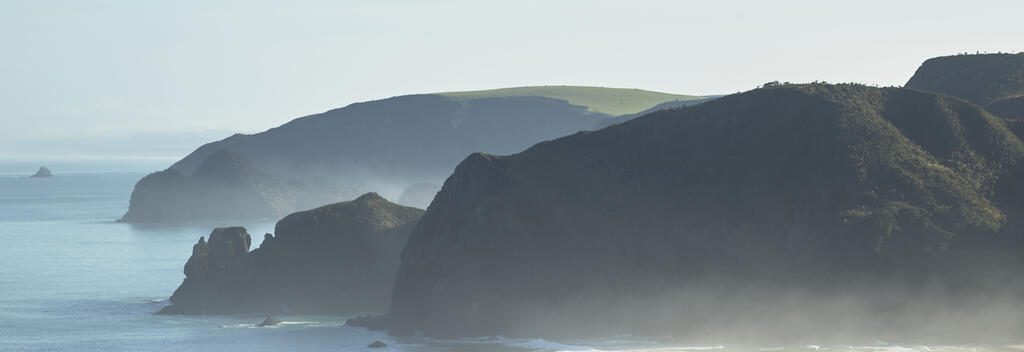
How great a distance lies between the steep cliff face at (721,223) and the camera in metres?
116

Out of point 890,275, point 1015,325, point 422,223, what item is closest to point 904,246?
point 890,275

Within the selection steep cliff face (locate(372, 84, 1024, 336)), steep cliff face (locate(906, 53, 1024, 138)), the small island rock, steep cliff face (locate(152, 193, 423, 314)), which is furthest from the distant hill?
the small island rock

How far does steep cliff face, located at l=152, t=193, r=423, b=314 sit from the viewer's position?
143750 millimetres

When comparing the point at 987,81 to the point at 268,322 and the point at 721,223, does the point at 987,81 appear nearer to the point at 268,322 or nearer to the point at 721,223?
the point at 721,223

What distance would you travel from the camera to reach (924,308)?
372ft

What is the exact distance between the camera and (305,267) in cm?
14575

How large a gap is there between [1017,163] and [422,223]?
5353 centimetres

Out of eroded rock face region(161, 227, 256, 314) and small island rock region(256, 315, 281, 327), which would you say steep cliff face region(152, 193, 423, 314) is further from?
small island rock region(256, 315, 281, 327)

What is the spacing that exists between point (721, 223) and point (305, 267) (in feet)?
152

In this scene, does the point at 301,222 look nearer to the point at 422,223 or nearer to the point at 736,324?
the point at 422,223

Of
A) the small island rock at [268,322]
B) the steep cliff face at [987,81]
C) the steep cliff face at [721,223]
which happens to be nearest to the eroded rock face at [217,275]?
the small island rock at [268,322]

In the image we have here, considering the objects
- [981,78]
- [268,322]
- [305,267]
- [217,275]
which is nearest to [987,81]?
[981,78]

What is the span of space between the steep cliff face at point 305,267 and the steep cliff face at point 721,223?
58.7 feet

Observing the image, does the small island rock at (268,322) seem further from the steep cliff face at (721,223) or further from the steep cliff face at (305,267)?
the steep cliff face at (721,223)
